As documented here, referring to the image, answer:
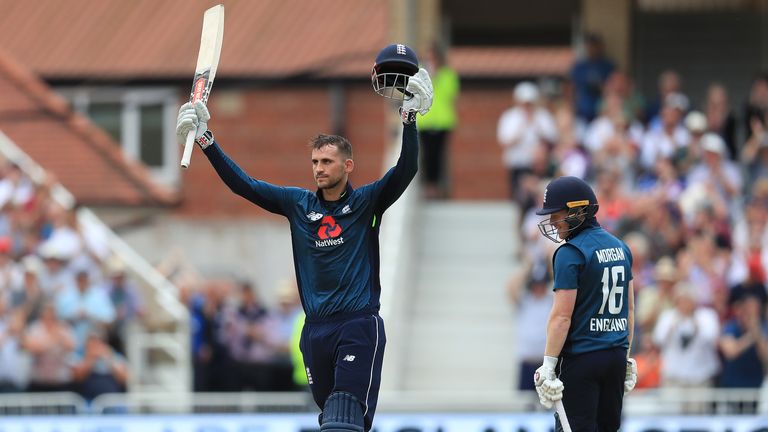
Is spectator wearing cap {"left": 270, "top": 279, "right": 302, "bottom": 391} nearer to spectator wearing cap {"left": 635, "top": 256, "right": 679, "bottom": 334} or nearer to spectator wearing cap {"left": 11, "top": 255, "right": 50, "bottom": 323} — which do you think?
spectator wearing cap {"left": 11, "top": 255, "right": 50, "bottom": 323}

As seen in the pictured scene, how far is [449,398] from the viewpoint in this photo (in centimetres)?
1535

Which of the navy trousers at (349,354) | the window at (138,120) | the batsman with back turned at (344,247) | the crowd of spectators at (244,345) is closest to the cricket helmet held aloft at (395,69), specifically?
the batsman with back turned at (344,247)

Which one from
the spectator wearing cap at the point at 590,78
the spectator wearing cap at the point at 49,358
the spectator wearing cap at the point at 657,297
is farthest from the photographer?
the spectator wearing cap at the point at 590,78

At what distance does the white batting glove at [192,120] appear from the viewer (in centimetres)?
934

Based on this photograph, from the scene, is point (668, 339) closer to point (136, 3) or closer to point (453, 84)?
point (453, 84)

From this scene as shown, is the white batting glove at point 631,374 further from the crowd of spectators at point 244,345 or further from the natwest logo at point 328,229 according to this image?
the crowd of spectators at point 244,345

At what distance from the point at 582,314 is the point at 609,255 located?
374 mm

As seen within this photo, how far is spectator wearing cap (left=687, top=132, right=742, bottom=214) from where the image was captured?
1723cm

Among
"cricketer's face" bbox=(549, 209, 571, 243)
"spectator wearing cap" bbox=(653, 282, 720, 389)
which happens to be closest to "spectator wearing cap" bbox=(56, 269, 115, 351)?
"spectator wearing cap" bbox=(653, 282, 720, 389)

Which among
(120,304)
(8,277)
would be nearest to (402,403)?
(120,304)

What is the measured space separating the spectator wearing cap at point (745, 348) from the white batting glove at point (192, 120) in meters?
7.48

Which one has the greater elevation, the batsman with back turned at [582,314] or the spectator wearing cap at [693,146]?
the spectator wearing cap at [693,146]

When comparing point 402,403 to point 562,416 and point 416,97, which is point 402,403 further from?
point 416,97

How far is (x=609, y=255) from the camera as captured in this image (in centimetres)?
954
